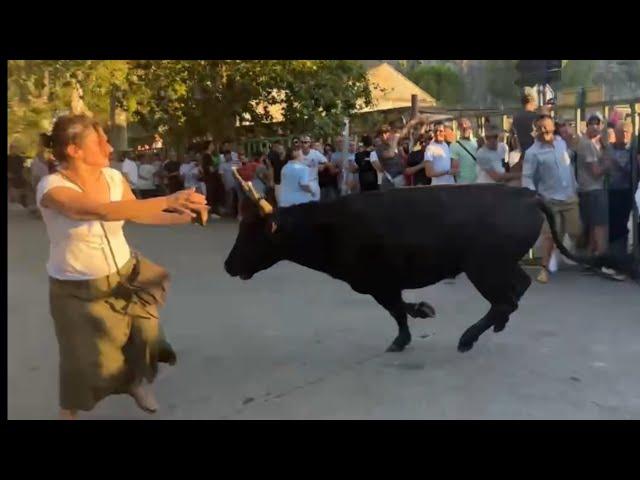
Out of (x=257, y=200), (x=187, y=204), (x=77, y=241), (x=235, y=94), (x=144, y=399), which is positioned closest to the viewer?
(x=187, y=204)

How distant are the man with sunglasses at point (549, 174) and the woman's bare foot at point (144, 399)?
4858 mm

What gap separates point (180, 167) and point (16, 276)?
8.23 m

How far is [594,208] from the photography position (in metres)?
8.74

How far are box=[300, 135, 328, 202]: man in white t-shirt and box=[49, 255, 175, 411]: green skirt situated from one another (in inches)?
233

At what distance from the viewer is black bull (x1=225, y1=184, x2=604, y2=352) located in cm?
560

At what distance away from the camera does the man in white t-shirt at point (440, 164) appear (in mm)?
9281

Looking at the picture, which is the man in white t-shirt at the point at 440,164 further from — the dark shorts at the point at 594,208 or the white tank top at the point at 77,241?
the white tank top at the point at 77,241

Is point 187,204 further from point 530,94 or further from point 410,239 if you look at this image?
point 530,94

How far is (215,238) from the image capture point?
42.6 feet

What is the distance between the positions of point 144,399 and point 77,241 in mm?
980

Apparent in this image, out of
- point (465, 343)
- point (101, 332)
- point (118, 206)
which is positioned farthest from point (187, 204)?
point (465, 343)

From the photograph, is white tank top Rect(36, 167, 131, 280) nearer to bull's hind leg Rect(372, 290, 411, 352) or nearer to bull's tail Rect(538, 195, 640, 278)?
bull's hind leg Rect(372, 290, 411, 352)

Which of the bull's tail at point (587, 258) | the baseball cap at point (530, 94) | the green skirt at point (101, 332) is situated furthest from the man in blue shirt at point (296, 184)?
the green skirt at point (101, 332)
